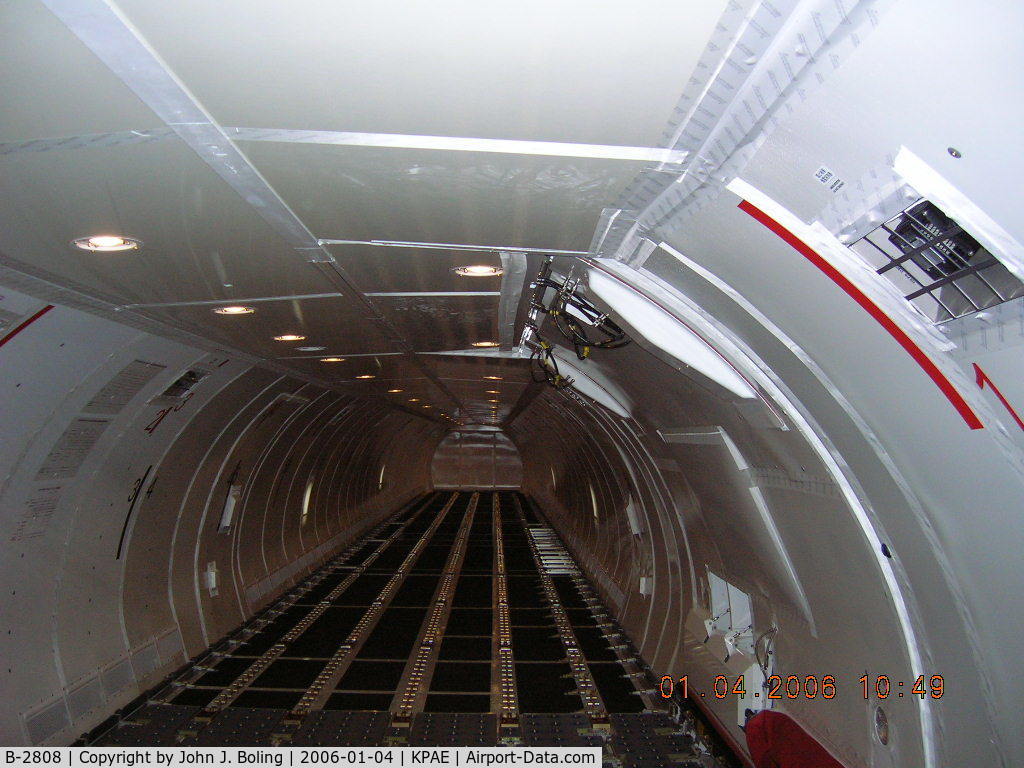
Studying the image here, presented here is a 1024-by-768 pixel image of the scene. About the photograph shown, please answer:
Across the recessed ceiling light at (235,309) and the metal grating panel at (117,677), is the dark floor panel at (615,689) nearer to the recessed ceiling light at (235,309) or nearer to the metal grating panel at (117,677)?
the metal grating panel at (117,677)

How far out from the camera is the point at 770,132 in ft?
6.73

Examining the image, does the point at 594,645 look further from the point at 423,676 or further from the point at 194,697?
the point at 194,697

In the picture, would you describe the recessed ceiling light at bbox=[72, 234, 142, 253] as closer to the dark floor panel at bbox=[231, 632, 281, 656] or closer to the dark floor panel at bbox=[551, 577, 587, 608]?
the dark floor panel at bbox=[231, 632, 281, 656]

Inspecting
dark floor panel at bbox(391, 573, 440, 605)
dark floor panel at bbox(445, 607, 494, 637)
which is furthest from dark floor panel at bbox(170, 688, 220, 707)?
A: dark floor panel at bbox(391, 573, 440, 605)

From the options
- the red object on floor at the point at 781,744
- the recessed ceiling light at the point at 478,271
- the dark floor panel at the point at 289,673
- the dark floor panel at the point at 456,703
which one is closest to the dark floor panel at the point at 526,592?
the dark floor panel at the point at 289,673

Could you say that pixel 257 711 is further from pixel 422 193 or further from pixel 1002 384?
pixel 1002 384

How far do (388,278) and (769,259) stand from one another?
95.2 inches

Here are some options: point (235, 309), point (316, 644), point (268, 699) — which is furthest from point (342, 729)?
point (235, 309)

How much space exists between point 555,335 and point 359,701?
3.80m

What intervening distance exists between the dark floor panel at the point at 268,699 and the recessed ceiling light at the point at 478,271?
182 inches

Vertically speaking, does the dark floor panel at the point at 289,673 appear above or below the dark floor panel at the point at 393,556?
below

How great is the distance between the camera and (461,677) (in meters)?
8.16

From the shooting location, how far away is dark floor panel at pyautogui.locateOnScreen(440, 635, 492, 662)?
348 inches

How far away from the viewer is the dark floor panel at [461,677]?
784 centimetres
